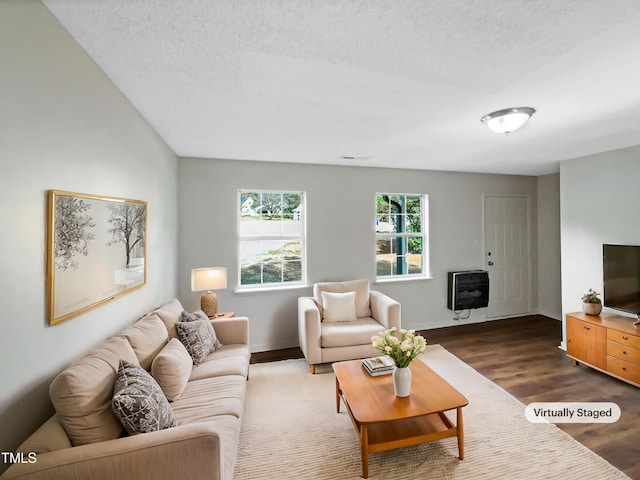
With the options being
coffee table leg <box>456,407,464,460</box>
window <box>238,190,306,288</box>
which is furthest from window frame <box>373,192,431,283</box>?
coffee table leg <box>456,407,464,460</box>

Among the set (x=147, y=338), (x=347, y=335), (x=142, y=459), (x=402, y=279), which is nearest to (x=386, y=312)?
(x=347, y=335)

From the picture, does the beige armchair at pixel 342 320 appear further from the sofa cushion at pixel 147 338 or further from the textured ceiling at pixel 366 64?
the textured ceiling at pixel 366 64

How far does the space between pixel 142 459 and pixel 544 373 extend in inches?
138

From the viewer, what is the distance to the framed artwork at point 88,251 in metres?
1.27

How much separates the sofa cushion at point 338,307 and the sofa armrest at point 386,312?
276mm

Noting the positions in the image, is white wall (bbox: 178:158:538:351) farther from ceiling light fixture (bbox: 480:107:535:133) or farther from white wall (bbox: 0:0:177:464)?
ceiling light fixture (bbox: 480:107:535:133)

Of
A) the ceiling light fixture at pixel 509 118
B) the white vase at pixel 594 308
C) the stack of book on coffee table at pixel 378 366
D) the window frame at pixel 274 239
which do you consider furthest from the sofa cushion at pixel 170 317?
the white vase at pixel 594 308

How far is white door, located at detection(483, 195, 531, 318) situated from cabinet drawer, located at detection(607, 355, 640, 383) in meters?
1.91

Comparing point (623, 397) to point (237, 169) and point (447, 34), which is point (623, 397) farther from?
point (237, 169)

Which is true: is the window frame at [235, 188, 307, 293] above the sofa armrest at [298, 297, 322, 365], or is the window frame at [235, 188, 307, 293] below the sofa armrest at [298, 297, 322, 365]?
above

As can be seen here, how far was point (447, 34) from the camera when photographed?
4.17 ft

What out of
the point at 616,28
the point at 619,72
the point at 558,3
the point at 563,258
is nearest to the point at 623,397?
the point at 563,258

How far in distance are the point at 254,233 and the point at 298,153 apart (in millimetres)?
1203

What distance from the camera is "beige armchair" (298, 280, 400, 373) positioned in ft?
9.73
